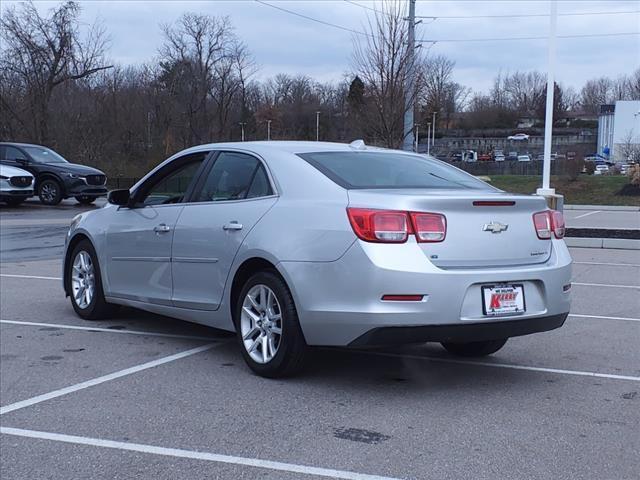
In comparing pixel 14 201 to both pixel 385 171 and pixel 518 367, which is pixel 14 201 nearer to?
pixel 385 171

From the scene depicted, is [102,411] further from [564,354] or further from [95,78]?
[95,78]

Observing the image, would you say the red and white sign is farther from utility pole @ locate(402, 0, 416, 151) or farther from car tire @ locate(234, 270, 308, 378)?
utility pole @ locate(402, 0, 416, 151)

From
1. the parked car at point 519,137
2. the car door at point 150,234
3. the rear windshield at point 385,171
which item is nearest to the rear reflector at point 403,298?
the rear windshield at point 385,171

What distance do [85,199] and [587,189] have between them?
21284 millimetres

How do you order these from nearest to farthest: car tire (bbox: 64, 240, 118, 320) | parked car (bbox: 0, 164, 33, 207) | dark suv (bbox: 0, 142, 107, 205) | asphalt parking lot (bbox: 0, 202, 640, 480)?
asphalt parking lot (bbox: 0, 202, 640, 480), car tire (bbox: 64, 240, 118, 320), parked car (bbox: 0, 164, 33, 207), dark suv (bbox: 0, 142, 107, 205)

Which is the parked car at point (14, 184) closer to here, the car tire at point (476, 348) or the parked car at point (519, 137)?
the car tire at point (476, 348)

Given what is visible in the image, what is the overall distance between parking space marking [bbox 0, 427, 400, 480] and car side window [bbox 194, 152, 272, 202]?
2.05 m

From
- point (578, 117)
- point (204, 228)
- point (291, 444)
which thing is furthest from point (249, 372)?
point (578, 117)

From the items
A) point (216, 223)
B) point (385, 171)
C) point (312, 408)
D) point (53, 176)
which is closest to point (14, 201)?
point (53, 176)

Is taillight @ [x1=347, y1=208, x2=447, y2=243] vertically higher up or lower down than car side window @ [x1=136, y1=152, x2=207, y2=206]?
lower down

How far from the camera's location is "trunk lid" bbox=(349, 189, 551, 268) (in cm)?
464

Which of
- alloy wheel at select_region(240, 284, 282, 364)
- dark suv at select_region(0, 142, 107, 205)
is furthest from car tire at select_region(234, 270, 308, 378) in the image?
dark suv at select_region(0, 142, 107, 205)

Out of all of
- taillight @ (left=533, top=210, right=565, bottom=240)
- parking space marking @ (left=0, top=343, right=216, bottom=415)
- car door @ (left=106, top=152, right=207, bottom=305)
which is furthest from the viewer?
car door @ (left=106, top=152, right=207, bottom=305)

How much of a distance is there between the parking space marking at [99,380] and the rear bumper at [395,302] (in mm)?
1457
